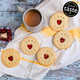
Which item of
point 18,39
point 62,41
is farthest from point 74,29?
point 18,39

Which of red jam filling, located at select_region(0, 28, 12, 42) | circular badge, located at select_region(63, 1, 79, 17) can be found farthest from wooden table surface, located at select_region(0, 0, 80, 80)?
circular badge, located at select_region(63, 1, 79, 17)

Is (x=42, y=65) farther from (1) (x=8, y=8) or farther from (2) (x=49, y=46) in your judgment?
(1) (x=8, y=8)

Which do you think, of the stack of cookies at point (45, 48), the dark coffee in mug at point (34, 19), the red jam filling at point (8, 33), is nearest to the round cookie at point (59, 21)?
the stack of cookies at point (45, 48)

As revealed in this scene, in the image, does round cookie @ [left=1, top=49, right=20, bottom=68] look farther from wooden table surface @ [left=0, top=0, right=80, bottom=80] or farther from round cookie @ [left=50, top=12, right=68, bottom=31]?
round cookie @ [left=50, top=12, right=68, bottom=31]

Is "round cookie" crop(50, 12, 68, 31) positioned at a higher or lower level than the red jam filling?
higher

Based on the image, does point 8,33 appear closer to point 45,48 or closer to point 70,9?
point 45,48

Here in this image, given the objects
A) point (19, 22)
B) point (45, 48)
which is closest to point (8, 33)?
point (19, 22)
